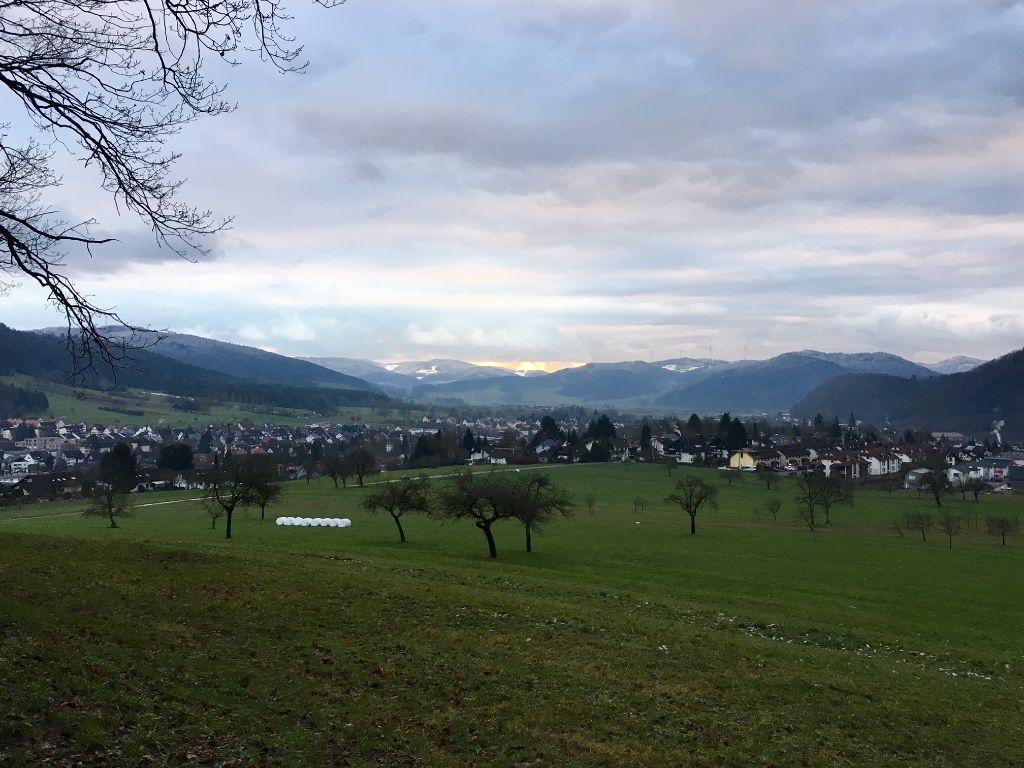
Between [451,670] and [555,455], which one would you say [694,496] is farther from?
[555,455]

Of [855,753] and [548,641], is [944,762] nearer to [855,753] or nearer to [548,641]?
[855,753]

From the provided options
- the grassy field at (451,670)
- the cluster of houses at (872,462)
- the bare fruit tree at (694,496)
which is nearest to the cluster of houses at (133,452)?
the cluster of houses at (872,462)

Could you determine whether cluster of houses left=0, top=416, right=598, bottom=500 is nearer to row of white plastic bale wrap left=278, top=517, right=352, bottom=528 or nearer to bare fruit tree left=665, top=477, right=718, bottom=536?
→ row of white plastic bale wrap left=278, top=517, right=352, bottom=528

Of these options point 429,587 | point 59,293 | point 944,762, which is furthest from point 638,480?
point 59,293

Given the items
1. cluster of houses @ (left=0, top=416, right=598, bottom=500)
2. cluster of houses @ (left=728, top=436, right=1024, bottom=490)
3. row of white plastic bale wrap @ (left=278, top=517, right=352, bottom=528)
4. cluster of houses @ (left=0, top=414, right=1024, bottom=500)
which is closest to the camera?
row of white plastic bale wrap @ (left=278, top=517, right=352, bottom=528)

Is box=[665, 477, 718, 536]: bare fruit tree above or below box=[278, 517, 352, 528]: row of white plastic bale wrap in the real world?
above

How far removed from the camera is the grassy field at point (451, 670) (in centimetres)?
1184

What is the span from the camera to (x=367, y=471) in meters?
111

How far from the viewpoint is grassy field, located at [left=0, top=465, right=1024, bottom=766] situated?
38.9 ft

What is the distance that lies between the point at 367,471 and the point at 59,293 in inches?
4087

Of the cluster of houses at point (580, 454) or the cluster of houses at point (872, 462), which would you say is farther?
the cluster of houses at point (872, 462)

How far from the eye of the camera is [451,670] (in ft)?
53.2

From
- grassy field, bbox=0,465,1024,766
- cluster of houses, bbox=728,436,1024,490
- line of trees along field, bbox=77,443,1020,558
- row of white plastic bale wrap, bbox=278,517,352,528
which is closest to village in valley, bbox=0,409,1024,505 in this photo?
cluster of houses, bbox=728,436,1024,490

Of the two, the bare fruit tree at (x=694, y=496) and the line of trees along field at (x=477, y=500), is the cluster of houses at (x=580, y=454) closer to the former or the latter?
the line of trees along field at (x=477, y=500)
